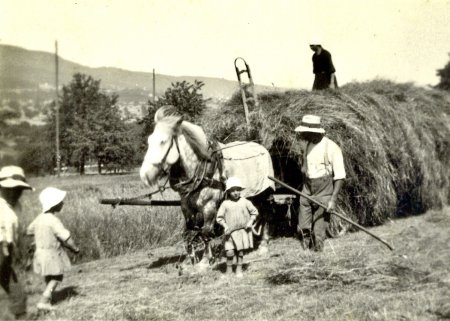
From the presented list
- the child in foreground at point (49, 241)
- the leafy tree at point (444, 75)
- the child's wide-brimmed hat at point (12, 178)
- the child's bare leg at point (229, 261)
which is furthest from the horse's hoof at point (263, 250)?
the leafy tree at point (444, 75)

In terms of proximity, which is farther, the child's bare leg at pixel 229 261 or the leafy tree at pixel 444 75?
the leafy tree at pixel 444 75

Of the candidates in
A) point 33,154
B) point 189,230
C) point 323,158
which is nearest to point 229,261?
point 189,230

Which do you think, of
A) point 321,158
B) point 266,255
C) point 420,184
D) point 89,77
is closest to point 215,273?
point 266,255

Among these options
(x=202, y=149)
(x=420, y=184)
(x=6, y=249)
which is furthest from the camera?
(x=420, y=184)

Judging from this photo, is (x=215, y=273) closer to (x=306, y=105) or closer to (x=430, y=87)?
(x=306, y=105)

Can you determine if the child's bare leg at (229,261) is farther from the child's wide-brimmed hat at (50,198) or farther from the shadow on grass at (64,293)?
the child's wide-brimmed hat at (50,198)

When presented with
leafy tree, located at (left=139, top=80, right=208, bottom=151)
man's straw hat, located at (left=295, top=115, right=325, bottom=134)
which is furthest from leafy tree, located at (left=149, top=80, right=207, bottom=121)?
man's straw hat, located at (left=295, top=115, right=325, bottom=134)

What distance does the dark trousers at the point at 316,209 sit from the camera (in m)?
6.52

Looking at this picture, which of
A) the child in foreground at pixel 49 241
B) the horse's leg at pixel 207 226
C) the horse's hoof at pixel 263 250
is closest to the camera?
the child in foreground at pixel 49 241

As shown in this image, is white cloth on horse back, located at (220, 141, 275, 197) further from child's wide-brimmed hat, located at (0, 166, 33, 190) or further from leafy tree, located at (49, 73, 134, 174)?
leafy tree, located at (49, 73, 134, 174)

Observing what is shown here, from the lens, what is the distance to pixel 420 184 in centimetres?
952

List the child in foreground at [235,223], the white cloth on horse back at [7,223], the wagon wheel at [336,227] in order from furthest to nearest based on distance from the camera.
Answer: the wagon wheel at [336,227], the child in foreground at [235,223], the white cloth on horse back at [7,223]

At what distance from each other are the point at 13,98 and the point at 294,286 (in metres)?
4.07

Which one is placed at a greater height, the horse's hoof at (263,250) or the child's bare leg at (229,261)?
the child's bare leg at (229,261)
